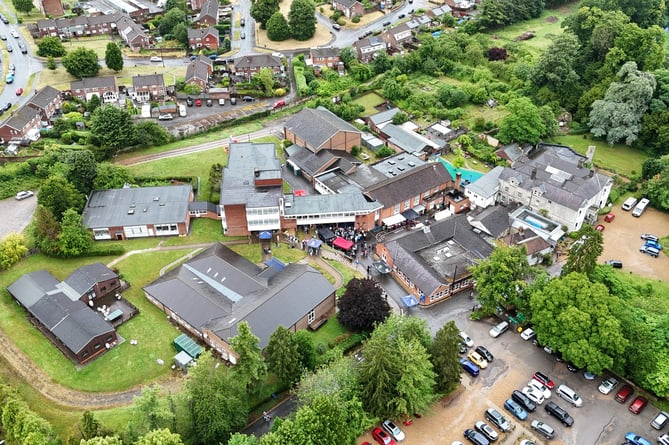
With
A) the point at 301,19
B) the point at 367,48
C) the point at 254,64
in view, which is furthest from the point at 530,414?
the point at 301,19

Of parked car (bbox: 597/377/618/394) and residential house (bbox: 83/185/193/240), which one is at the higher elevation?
parked car (bbox: 597/377/618/394)

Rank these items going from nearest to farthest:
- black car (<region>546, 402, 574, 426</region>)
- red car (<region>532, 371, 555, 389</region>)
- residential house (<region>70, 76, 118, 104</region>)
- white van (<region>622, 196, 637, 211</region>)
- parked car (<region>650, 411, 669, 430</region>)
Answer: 1. parked car (<region>650, 411, 669, 430</region>)
2. black car (<region>546, 402, 574, 426</region>)
3. red car (<region>532, 371, 555, 389</region>)
4. white van (<region>622, 196, 637, 211</region>)
5. residential house (<region>70, 76, 118, 104</region>)

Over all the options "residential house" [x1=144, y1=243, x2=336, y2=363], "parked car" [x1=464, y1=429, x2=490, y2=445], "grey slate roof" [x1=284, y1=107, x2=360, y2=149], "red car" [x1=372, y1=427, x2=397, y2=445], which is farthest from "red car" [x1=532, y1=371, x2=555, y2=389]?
"grey slate roof" [x1=284, y1=107, x2=360, y2=149]

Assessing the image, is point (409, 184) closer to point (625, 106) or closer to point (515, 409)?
point (515, 409)

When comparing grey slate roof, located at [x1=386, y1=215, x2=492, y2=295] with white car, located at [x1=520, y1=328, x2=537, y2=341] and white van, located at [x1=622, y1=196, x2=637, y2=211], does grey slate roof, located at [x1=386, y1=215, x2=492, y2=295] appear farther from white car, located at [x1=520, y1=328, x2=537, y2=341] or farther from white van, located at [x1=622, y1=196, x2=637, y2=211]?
white van, located at [x1=622, y1=196, x2=637, y2=211]

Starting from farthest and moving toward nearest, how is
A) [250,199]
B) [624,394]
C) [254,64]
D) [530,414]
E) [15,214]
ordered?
[254,64]
[15,214]
[250,199]
[624,394]
[530,414]

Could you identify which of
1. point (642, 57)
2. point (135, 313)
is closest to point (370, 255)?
point (135, 313)
